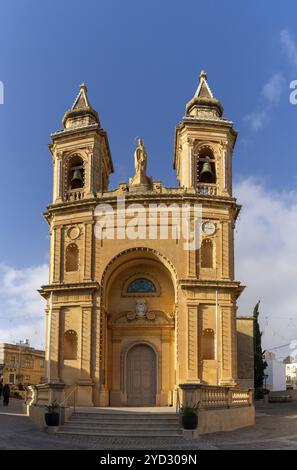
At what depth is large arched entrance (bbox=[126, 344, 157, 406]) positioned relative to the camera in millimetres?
27766

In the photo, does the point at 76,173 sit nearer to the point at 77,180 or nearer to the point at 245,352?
the point at 77,180

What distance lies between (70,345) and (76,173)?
8.67 meters

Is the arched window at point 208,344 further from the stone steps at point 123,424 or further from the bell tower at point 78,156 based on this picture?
the bell tower at point 78,156

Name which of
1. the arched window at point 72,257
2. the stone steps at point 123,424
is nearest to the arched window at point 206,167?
the arched window at point 72,257

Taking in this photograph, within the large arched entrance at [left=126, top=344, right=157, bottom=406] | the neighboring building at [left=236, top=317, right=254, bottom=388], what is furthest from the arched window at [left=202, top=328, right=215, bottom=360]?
the neighboring building at [left=236, top=317, right=254, bottom=388]

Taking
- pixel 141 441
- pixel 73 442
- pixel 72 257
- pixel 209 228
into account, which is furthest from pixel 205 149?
pixel 73 442

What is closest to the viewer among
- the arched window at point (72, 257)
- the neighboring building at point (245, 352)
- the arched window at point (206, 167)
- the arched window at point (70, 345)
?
the arched window at point (70, 345)

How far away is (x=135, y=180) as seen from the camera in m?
30.2

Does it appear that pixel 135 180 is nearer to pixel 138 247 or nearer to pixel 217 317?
pixel 138 247

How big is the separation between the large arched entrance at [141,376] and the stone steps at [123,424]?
6.09m

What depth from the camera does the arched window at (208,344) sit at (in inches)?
1054

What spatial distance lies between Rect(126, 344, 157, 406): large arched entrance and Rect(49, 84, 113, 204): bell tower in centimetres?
804

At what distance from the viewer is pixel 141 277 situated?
2936 centimetres
